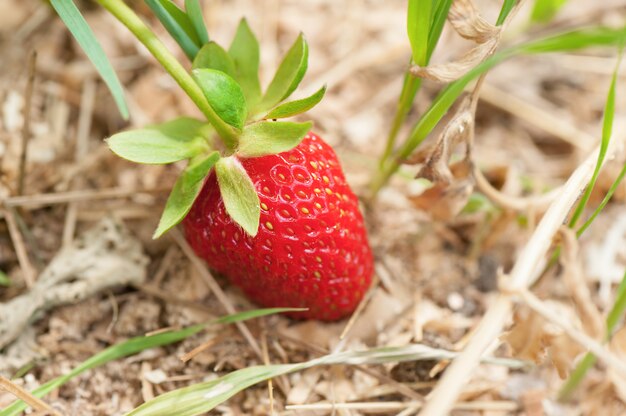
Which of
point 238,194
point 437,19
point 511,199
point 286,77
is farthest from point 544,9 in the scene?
point 238,194

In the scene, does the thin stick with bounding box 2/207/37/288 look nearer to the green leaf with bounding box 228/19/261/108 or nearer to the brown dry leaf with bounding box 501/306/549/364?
the green leaf with bounding box 228/19/261/108

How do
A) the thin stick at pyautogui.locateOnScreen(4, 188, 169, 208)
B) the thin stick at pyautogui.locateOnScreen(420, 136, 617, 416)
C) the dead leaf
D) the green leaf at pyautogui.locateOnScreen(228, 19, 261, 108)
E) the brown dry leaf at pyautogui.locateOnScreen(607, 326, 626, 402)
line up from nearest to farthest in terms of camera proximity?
the thin stick at pyautogui.locateOnScreen(420, 136, 617, 416) < the brown dry leaf at pyautogui.locateOnScreen(607, 326, 626, 402) < the green leaf at pyautogui.locateOnScreen(228, 19, 261, 108) < the dead leaf < the thin stick at pyautogui.locateOnScreen(4, 188, 169, 208)

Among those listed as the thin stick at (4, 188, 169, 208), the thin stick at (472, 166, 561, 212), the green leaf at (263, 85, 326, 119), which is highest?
the green leaf at (263, 85, 326, 119)

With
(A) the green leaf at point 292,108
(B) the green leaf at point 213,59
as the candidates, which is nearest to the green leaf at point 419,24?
(A) the green leaf at point 292,108

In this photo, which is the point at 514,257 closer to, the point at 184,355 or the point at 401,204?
the point at 401,204

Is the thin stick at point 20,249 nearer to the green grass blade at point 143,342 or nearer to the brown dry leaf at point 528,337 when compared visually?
the green grass blade at point 143,342

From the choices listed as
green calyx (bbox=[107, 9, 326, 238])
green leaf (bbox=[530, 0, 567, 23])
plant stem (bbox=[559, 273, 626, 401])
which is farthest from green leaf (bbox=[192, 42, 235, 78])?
green leaf (bbox=[530, 0, 567, 23])
